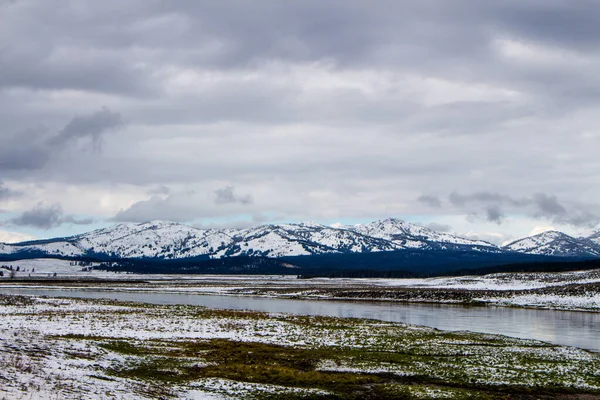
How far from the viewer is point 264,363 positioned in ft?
109

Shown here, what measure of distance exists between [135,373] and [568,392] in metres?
21.1

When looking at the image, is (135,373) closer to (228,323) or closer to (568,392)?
(568,392)

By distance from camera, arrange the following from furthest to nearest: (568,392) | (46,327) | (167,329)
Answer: (167,329), (46,327), (568,392)

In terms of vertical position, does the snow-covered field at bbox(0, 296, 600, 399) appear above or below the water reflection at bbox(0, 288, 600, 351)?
above

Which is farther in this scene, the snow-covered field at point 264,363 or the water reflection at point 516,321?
the water reflection at point 516,321

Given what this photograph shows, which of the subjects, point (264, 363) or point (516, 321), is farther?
point (516, 321)

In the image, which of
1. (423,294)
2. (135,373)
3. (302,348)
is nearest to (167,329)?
(302,348)

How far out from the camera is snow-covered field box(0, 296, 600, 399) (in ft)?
82.8

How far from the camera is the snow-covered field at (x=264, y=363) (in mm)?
25234

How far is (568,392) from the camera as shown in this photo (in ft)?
91.1

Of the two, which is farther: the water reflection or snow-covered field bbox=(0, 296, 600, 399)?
the water reflection

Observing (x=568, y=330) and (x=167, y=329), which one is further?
(x=568, y=330)

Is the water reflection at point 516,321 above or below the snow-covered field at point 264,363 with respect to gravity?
below

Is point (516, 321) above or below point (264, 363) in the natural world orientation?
below
